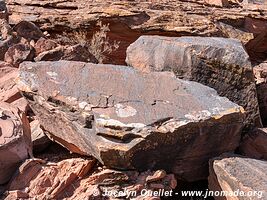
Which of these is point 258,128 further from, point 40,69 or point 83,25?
point 83,25

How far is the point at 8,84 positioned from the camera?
205 inches

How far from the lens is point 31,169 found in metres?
3.88

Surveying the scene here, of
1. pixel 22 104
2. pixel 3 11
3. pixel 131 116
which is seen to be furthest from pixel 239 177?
pixel 3 11

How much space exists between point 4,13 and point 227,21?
445 centimetres

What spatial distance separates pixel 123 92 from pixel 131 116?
432 mm

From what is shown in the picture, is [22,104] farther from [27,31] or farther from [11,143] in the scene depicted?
[27,31]

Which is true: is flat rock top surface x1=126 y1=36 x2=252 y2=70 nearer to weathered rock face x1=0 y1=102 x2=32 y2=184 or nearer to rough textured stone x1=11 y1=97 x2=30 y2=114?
rough textured stone x1=11 y1=97 x2=30 y2=114

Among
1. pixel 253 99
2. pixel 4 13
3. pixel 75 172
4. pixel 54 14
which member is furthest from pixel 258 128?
pixel 4 13

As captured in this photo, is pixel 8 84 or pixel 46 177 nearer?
pixel 46 177

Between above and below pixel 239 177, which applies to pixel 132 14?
above

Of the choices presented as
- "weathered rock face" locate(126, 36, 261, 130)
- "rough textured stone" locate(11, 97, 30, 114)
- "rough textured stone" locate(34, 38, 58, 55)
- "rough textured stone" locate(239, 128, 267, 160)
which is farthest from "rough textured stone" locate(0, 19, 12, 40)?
"rough textured stone" locate(239, 128, 267, 160)

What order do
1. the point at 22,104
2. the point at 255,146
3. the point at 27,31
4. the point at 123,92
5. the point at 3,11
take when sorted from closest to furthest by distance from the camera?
the point at 123,92
the point at 255,146
the point at 22,104
the point at 27,31
the point at 3,11

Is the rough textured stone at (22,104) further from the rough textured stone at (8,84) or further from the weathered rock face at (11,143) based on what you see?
the weathered rock face at (11,143)

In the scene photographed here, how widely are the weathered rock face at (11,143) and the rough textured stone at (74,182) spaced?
5.0 inches
